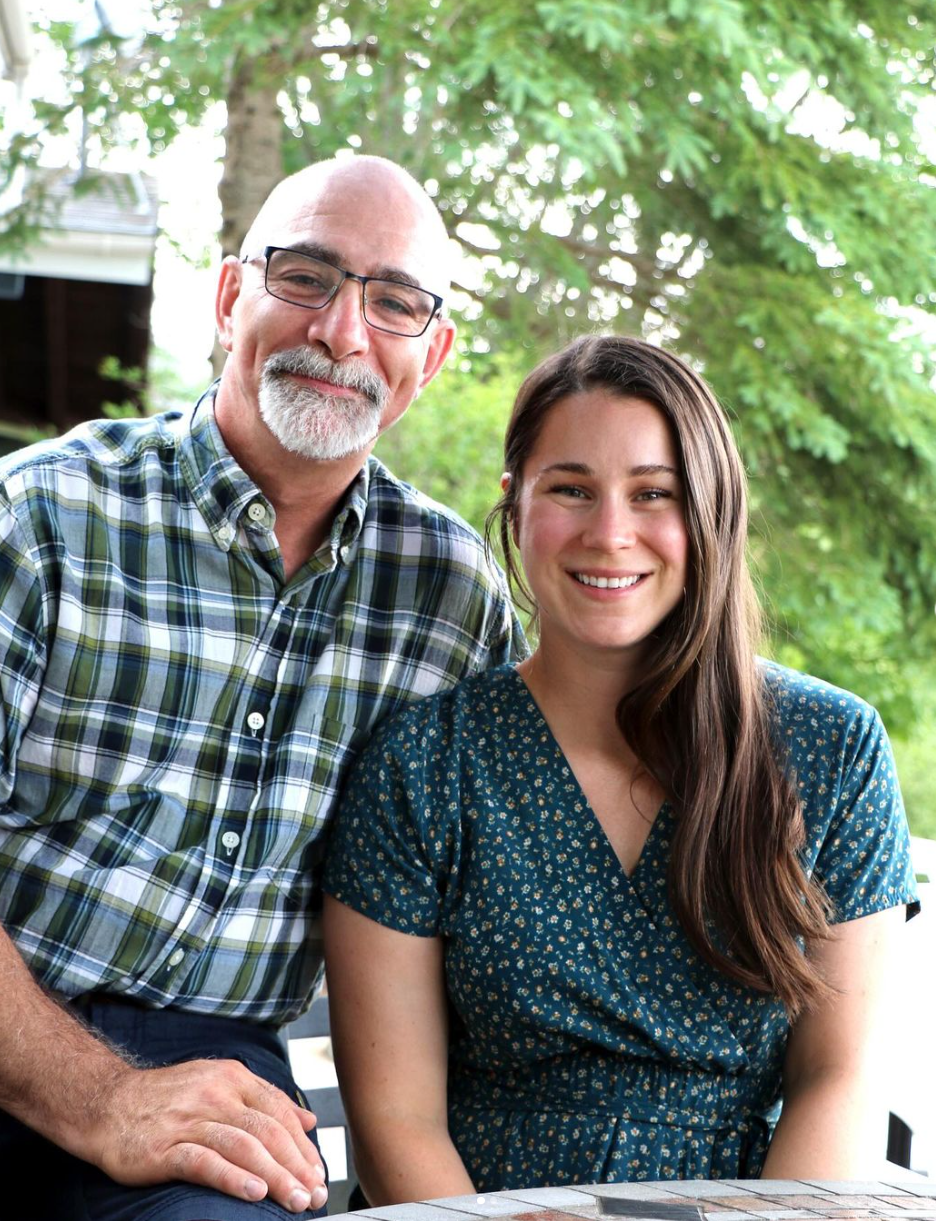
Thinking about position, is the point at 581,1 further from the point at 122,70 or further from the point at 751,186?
the point at 122,70

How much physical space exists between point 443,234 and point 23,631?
958 millimetres

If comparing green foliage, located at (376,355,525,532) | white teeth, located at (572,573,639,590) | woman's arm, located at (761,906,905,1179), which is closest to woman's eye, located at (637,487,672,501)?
white teeth, located at (572,573,639,590)

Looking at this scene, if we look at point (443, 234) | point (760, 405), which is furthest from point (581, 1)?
point (443, 234)

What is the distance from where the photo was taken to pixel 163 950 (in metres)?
1.94

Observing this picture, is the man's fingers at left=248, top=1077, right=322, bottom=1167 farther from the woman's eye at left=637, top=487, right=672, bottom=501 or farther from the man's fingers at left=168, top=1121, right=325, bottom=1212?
the woman's eye at left=637, top=487, right=672, bottom=501

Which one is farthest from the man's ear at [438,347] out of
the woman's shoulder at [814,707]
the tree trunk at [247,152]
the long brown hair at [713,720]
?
the tree trunk at [247,152]

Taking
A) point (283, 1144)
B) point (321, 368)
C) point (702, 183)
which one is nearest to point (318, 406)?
point (321, 368)

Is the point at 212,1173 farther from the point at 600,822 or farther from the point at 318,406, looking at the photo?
the point at 318,406

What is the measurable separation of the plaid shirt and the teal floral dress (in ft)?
0.44

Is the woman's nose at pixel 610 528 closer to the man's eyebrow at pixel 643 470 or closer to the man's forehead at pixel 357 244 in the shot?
the man's eyebrow at pixel 643 470

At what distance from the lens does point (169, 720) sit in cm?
197

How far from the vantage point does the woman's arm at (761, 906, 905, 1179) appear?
5.71 ft

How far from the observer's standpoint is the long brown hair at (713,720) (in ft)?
5.93

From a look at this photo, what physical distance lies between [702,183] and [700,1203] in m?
4.57
